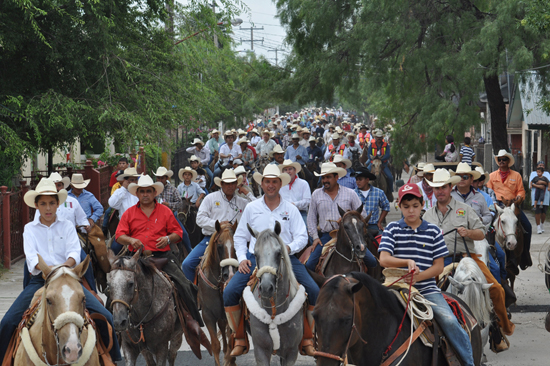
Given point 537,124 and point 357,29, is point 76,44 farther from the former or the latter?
point 537,124

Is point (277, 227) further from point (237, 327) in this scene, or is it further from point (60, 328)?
point (60, 328)

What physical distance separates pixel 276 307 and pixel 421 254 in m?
2.06

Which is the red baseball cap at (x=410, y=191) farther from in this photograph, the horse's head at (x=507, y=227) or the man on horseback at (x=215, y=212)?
the horse's head at (x=507, y=227)

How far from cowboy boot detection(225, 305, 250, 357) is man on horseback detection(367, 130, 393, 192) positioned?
46.4 feet

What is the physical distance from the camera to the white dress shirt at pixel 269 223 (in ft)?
26.5

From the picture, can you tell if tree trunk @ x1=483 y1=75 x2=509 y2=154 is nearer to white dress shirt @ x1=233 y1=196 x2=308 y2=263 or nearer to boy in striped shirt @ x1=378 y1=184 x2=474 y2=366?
white dress shirt @ x1=233 y1=196 x2=308 y2=263

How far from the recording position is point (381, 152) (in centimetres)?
2188

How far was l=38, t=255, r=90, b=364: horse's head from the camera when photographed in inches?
222

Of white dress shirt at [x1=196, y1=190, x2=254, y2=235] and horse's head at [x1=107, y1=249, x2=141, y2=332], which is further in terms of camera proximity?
white dress shirt at [x1=196, y1=190, x2=254, y2=235]

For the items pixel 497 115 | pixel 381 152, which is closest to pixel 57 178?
pixel 381 152

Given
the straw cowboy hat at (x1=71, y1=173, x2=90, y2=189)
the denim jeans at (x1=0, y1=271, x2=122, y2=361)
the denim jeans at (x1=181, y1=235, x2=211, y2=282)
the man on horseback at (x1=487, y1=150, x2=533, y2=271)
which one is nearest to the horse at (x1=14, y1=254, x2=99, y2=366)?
the denim jeans at (x1=0, y1=271, x2=122, y2=361)

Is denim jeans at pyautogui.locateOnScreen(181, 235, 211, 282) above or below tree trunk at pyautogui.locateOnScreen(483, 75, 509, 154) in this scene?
below

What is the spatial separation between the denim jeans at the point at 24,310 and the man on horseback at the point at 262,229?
4.99 ft

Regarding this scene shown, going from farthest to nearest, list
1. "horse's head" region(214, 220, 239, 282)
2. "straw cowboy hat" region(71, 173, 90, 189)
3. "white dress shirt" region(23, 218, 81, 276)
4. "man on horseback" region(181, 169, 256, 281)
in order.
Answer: "straw cowboy hat" region(71, 173, 90, 189)
"man on horseback" region(181, 169, 256, 281)
"horse's head" region(214, 220, 239, 282)
"white dress shirt" region(23, 218, 81, 276)
